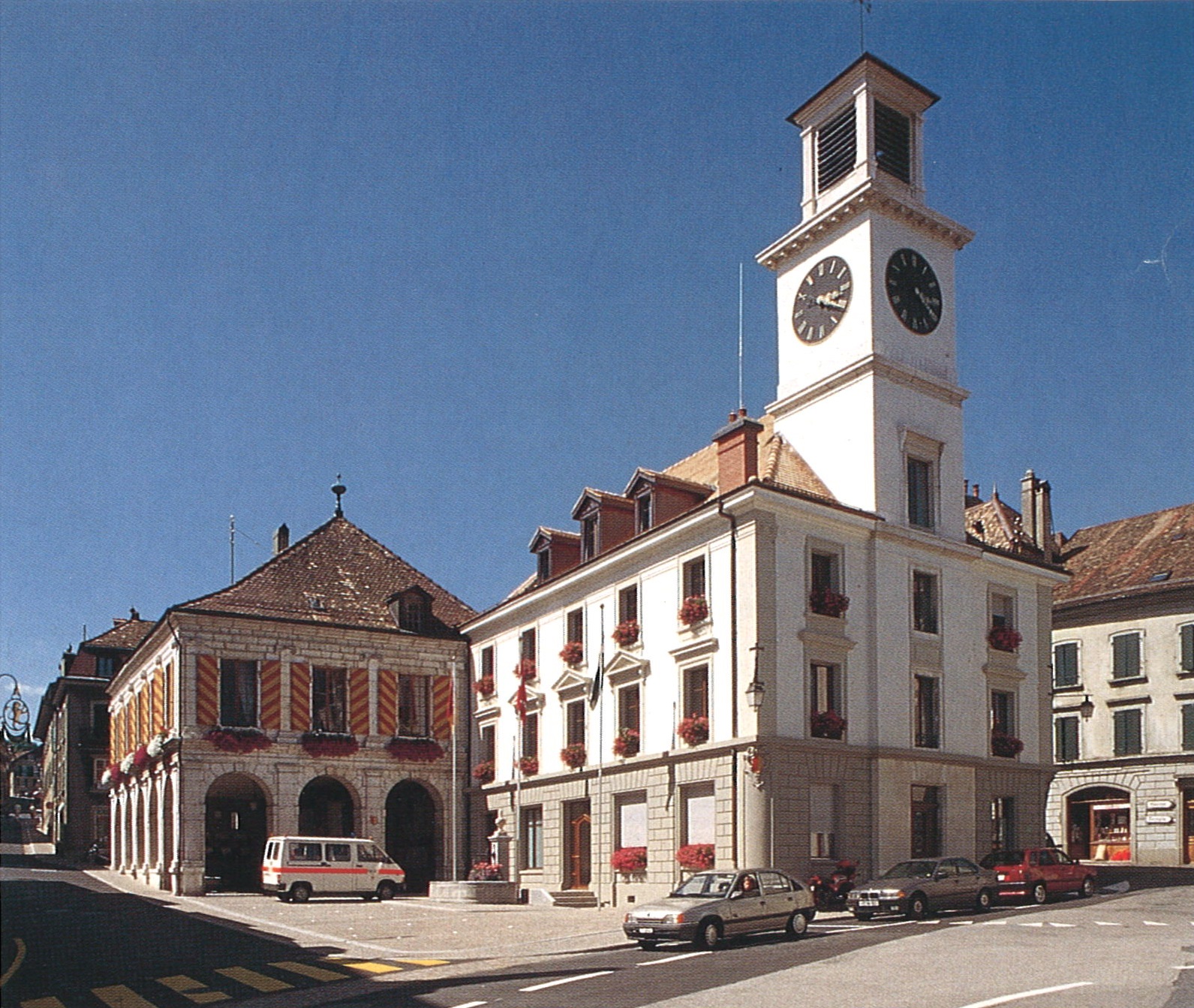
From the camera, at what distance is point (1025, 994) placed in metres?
17.2

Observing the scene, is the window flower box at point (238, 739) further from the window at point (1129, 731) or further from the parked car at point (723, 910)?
the window at point (1129, 731)

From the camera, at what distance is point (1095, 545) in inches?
2347

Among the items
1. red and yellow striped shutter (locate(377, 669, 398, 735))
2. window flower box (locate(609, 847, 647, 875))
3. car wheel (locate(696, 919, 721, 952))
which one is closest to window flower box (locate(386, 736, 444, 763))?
red and yellow striped shutter (locate(377, 669, 398, 735))

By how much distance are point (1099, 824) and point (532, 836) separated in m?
23.9

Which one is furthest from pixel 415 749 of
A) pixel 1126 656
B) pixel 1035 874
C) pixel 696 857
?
pixel 1126 656

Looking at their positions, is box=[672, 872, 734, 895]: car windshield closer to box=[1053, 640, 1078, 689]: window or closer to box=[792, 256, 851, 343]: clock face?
box=[792, 256, 851, 343]: clock face

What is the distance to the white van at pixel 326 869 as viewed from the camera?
39.5 metres

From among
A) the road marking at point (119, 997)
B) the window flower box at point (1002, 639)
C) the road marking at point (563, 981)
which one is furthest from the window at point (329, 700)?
the road marking at point (563, 981)

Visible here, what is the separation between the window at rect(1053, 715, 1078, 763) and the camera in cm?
5458

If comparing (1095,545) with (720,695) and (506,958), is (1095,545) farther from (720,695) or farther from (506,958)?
(506,958)

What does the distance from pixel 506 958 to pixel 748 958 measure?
4.64m

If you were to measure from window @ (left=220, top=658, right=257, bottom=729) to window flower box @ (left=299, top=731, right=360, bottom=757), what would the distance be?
184cm

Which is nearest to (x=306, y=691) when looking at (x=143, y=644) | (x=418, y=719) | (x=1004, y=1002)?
(x=418, y=719)

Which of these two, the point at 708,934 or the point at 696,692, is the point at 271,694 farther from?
the point at 708,934
